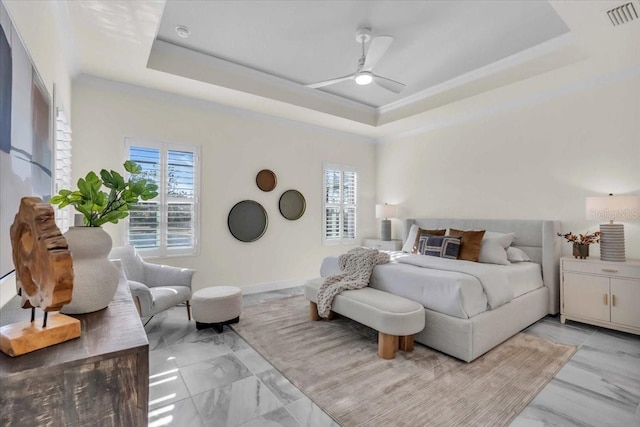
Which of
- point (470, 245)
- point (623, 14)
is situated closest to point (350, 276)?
point (470, 245)

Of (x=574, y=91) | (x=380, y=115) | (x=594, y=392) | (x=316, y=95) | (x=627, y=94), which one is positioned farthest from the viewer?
(x=380, y=115)

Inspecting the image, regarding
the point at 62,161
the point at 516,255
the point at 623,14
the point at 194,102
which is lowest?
the point at 516,255

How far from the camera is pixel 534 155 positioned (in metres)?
4.13

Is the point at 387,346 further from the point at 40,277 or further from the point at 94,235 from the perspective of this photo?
the point at 40,277

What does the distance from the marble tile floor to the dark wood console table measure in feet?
4.37

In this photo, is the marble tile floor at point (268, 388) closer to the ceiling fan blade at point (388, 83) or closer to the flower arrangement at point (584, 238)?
the flower arrangement at point (584, 238)

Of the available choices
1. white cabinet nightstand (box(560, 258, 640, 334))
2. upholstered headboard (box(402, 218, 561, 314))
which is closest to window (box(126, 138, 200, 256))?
upholstered headboard (box(402, 218, 561, 314))

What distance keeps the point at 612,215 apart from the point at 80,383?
172 inches

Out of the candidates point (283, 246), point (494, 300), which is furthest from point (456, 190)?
point (283, 246)

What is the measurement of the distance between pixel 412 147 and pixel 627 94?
2.81 metres

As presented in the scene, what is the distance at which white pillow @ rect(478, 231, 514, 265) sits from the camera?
3666mm

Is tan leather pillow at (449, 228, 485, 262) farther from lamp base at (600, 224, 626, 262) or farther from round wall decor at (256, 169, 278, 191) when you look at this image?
round wall decor at (256, 169, 278, 191)

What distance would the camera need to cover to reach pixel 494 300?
2.86 m

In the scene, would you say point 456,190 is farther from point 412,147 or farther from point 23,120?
point 23,120
